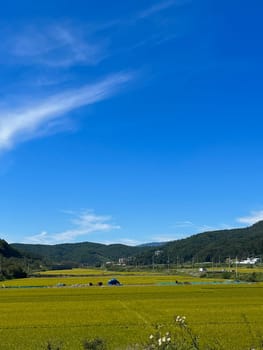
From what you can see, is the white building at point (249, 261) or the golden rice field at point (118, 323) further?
the white building at point (249, 261)

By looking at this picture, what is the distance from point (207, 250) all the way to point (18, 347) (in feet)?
604

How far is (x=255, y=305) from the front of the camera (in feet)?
107

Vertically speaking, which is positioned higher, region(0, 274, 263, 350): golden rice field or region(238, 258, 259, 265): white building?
region(238, 258, 259, 265): white building

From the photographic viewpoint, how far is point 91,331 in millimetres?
21203

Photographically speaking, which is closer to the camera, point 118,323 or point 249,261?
point 118,323

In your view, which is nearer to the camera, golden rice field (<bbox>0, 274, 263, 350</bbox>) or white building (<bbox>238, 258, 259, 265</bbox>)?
golden rice field (<bbox>0, 274, 263, 350</bbox>)

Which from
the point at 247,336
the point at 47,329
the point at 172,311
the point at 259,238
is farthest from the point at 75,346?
the point at 259,238

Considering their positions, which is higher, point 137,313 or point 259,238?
point 259,238

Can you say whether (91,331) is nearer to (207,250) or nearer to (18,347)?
(18,347)

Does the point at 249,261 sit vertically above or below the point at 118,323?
above

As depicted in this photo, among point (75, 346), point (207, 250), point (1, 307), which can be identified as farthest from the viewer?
point (207, 250)

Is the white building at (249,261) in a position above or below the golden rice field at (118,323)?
above

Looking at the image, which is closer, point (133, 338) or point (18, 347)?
point (18, 347)

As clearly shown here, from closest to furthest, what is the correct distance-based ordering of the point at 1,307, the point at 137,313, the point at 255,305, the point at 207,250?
the point at 137,313 < the point at 255,305 < the point at 1,307 < the point at 207,250
